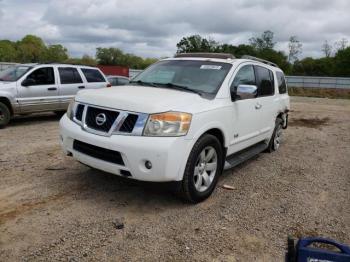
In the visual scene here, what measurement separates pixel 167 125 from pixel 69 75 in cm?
775

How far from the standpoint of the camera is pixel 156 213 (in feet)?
14.4

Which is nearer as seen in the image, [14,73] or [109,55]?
[14,73]

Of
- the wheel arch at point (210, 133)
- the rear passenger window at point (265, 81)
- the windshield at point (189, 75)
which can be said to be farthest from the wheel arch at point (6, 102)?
the wheel arch at point (210, 133)

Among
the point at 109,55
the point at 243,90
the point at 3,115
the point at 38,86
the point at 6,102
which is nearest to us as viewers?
the point at 243,90

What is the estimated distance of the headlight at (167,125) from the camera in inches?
163

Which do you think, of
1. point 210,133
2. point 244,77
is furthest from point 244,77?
point 210,133

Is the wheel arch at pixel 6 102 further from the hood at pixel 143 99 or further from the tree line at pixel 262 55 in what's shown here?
the tree line at pixel 262 55

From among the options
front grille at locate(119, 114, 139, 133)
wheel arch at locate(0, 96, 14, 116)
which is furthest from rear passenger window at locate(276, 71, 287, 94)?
wheel arch at locate(0, 96, 14, 116)

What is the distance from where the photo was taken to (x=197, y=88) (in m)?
5.12

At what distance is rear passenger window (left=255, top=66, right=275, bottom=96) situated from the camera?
21.2ft

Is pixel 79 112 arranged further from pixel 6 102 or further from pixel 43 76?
pixel 43 76

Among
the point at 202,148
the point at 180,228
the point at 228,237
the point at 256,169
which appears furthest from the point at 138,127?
the point at 256,169

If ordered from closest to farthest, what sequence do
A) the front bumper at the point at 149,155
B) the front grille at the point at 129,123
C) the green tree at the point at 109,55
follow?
1. the front bumper at the point at 149,155
2. the front grille at the point at 129,123
3. the green tree at the point at 109,55

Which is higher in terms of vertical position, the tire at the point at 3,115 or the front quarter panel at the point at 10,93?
the front quarter panel at the point at 10,93
